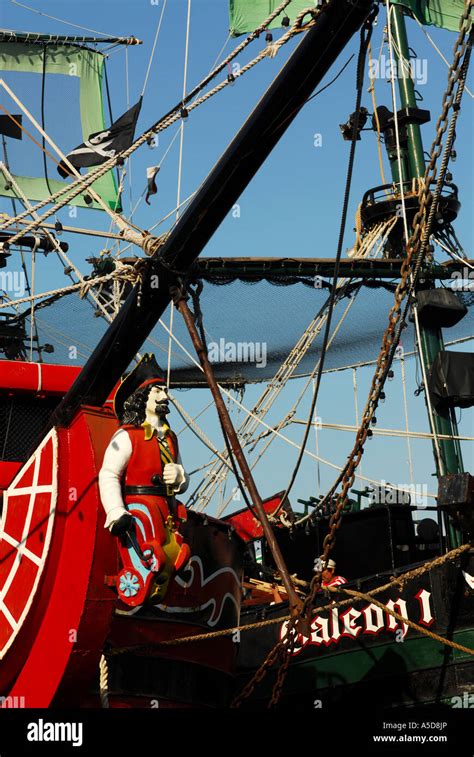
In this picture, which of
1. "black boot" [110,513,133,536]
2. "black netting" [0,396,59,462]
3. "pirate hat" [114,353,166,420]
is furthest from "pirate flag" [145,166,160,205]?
"black boot" [110,513,133,536]

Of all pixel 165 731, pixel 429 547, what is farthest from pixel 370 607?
pixel 165 731

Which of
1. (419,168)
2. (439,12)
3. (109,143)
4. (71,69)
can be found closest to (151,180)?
(109,143)

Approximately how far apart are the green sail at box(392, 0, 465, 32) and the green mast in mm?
4364

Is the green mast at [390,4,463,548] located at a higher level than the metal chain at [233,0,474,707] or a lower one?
higher

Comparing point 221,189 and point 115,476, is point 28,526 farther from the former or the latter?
point 221,189

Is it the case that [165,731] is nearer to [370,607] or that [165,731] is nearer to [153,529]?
[153,529]

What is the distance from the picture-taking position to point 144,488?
29.3ft

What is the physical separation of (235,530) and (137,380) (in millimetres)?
3122

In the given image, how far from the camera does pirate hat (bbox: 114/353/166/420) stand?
9539mm

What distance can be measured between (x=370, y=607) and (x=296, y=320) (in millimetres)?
7890

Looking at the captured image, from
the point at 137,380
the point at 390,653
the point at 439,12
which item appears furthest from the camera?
the point at 439,12

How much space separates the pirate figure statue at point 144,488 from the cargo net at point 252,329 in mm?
9647

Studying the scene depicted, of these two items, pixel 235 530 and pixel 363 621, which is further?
pixel 363 621

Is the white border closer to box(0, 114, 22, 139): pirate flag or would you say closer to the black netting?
the black netting
